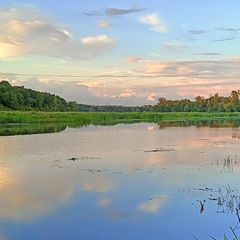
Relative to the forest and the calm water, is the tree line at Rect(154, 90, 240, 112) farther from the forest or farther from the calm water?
the calm water

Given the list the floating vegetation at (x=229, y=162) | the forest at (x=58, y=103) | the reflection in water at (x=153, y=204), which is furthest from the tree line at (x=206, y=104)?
the reflection in water at (x=153, y=204)

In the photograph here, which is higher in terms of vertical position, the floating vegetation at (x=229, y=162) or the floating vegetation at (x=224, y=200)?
the floating vegetation at (x=229, y=162)

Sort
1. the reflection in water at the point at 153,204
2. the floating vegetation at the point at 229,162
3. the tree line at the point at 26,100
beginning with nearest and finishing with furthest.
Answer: the reflection in water at the point at 153,204
the floating vegetation at the point at 229,162
the tree line at the point at 26,100

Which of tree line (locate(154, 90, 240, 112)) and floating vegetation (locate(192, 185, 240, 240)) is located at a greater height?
tree line (locate(154, 90, 240, 112))

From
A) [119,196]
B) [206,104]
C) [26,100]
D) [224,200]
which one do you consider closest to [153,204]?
[119,196]

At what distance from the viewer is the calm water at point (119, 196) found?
21.2 ft

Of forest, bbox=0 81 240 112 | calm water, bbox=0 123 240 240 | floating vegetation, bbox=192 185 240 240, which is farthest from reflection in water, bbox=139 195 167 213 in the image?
forest, bbox=0 81 240 112

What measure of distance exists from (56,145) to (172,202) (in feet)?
35.6

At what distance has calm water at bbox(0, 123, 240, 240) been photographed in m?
6.45

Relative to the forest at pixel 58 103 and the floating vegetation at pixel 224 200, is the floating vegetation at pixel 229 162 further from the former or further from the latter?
the forest at pixel 58 103

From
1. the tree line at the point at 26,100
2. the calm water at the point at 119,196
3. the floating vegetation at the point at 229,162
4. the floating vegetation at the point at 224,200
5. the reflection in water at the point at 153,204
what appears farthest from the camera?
the tree line at the point at 26,100

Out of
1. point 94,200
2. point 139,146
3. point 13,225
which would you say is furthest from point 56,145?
point 13,225

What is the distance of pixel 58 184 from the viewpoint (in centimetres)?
951

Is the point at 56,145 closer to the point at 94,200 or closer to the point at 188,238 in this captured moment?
the point at 94,200
